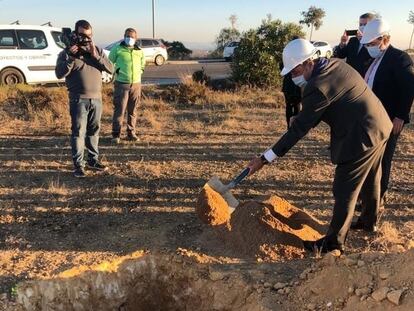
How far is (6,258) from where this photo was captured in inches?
168

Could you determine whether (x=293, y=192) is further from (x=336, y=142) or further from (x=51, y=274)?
(x=51, y=274)

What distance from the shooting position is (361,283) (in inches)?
128

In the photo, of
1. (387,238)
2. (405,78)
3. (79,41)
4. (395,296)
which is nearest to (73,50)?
(79,41)

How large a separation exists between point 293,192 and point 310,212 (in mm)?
627

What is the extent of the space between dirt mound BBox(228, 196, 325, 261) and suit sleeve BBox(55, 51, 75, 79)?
8.46 ft

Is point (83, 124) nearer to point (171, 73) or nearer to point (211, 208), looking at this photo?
point (211, 208)

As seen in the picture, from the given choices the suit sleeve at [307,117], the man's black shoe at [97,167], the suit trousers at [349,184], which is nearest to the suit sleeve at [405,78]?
the suit trousers at [349,184]

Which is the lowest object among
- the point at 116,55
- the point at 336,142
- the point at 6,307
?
the point at 6,307

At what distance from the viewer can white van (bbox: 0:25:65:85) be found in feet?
43.3

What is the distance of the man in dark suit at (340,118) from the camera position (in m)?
3.67

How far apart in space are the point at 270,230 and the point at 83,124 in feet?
8.95

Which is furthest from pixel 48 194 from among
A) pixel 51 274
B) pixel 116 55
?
pixel 116 55

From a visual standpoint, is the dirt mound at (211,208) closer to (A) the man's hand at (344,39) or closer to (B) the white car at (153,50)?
(A) the man's hand at (344,39)

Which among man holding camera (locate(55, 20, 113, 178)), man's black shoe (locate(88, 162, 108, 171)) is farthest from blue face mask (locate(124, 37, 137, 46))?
man's black shoe (locate(88, 162, 108, 171))
